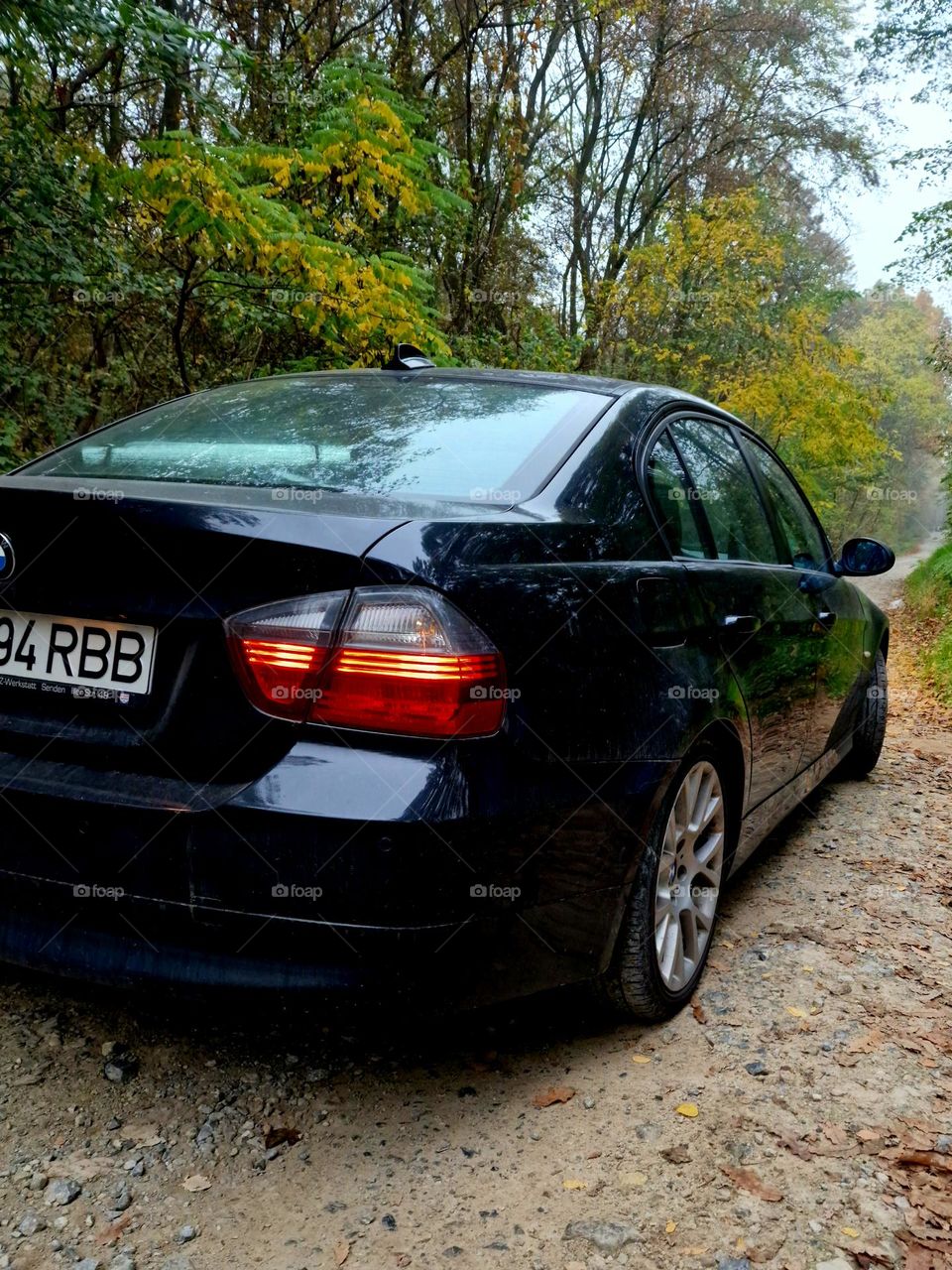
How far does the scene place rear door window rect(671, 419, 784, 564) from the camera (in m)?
2.94

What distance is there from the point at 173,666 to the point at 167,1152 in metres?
0.97

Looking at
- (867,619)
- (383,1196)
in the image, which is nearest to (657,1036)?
(383,1196)

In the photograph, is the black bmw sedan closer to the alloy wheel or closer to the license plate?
the license plate

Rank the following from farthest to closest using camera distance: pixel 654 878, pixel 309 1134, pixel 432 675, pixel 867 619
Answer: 1. pixel 867 619
2. pixel 654 878
3. pixel 309 1134
4. pixel 432 675

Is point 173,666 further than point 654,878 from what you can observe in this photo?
No

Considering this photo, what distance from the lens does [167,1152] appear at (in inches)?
76.2

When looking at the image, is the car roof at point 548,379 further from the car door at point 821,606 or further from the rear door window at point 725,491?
the car door at point 821,606

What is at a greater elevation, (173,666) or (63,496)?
(63,496)

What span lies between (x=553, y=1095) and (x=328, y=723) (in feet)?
3.60

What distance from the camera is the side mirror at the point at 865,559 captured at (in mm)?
4086

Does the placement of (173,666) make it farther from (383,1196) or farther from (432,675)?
(383,1196)

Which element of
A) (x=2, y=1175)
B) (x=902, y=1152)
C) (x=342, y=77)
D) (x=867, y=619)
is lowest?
(x=2, y=1175)

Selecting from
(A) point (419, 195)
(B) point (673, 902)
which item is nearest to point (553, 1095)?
(B) point (673, 902)

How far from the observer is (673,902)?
Result: 8.34 ft
